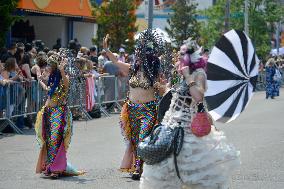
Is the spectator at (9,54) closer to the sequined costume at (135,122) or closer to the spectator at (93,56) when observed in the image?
the spectator at (93,56)

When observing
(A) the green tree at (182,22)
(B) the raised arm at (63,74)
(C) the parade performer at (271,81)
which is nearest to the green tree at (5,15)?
(B) the raised arm at (63,74)

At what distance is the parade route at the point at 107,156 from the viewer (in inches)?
388

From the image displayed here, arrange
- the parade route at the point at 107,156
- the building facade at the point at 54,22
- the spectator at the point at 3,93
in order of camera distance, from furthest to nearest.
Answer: the building facade at the point at 54,22 → the spectator at the point at 3,93 → the parade route at the point at 107,156

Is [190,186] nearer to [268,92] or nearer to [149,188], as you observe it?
[149,188]

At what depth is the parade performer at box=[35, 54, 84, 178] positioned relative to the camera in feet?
34.5

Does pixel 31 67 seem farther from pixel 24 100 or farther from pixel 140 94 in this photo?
pixel 140 94

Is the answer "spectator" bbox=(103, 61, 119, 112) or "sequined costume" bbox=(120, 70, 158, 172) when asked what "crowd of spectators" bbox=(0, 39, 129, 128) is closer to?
"spectator" bbox=(103, 61, 119, 112)

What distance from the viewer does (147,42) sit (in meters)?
10.1

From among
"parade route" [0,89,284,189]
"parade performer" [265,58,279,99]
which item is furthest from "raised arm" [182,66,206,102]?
"parade performer" [265,58,279,99]

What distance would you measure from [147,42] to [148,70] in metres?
0.40

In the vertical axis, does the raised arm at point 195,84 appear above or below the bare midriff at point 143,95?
above

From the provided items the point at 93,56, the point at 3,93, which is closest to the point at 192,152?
the point at 3,93

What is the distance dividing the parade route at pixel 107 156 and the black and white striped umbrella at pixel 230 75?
216 cm

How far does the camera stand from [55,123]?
10.6 metres
